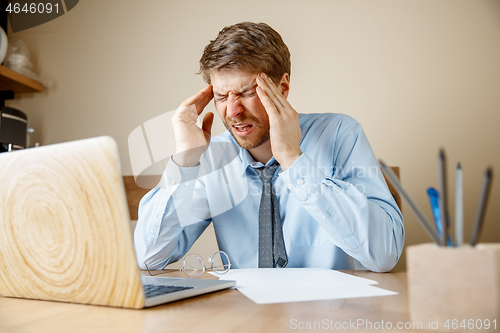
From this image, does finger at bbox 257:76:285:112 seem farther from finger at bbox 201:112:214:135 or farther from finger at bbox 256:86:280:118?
finger at bbox 201:112:214:135

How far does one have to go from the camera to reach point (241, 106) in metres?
1.22

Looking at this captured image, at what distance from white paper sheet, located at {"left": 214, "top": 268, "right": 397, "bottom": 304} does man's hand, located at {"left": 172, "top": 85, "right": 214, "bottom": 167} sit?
46cm

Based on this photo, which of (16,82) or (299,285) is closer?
(299,285)

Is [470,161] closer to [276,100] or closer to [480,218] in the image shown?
[276,100]

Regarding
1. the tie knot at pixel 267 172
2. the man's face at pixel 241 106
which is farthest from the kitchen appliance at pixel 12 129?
the tie knot at pixel 267 172

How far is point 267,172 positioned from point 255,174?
6cm

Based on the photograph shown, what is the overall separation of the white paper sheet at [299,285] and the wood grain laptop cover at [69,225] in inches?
7.7

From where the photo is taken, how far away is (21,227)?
0.53 meters

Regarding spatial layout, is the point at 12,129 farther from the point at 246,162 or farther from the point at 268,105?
the point at 268,105

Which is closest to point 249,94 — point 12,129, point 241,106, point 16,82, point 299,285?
point 241,106

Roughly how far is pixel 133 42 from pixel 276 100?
153 centimetres

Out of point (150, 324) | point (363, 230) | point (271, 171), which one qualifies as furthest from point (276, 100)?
point (150, 324)

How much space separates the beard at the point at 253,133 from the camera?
124 centimetres

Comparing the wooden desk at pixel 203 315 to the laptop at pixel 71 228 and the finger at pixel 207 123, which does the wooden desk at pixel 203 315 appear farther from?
the finger at pixel 207 123
